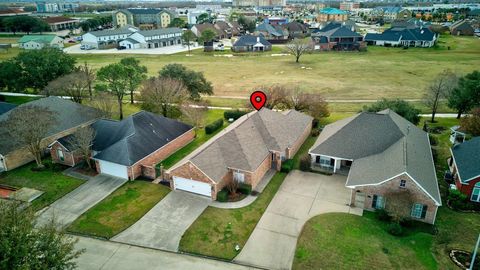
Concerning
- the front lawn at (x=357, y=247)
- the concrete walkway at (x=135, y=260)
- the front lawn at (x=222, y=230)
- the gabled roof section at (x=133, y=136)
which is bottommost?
the concrete walkway at (x=135, y=260)

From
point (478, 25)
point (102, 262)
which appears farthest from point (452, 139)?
point (478, 25)

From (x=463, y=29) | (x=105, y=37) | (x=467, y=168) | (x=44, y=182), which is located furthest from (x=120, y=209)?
(x=463, y=29)

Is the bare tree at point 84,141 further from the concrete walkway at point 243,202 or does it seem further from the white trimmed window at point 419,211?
the white trimmed window at point 419,211

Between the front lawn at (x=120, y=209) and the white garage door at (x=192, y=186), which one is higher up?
the white garage door at (x=192, y=186)

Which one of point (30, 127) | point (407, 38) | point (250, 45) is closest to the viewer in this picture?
point (30, 127)

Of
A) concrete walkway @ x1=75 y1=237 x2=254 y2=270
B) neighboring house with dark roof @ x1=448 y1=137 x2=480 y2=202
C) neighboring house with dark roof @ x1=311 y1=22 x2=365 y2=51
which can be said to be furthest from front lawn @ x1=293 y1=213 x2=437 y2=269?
neighboring house with dark roof @ x1=311 y1=22 x2=365 y2=51

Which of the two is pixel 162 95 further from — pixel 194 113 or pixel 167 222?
pixel 167 222

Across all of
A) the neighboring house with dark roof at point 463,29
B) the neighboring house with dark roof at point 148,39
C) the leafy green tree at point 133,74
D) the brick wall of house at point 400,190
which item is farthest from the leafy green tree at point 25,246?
the neighboring house with dark roof at point 463,29
